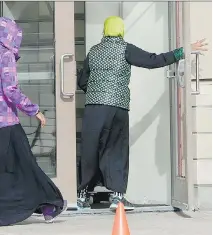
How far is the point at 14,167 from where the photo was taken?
430 centimetres

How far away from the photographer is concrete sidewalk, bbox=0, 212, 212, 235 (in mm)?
4031

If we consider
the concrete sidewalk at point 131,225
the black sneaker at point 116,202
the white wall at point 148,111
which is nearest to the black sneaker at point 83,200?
the concrete sidewalk at point 131,225

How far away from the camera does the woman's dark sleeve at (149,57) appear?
15.8 feet

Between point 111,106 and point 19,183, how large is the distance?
3.26 feet

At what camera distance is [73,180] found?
489cm

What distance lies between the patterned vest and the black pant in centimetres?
7

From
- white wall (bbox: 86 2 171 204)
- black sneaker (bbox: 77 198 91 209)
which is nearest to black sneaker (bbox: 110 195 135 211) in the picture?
black sneaker (bbox: 77 198 91 209)

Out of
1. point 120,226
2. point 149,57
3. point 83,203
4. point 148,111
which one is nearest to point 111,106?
point 149,57

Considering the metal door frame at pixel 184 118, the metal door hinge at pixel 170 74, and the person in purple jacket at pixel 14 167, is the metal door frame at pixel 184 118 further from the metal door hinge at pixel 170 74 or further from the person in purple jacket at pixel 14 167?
the person in purple jacket at pixel 14 167

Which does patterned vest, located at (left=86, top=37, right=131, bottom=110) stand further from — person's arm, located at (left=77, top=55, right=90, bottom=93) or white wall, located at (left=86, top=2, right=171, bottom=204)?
white wall, located at (left=86, top=2, right=171, bottom=204)

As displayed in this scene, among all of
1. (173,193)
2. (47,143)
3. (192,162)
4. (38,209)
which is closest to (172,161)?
(173,193)

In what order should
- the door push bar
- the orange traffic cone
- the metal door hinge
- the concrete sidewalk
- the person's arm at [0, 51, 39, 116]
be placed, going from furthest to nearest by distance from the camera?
the metal door hinge
the door push bar
the person's arm at [0, 51, 39, 116]
the concrete sidewalk
the orange traffic cone

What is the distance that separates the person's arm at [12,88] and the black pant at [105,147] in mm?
759

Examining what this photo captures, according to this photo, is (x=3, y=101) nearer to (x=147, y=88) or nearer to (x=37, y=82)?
(x=37, y=82)
